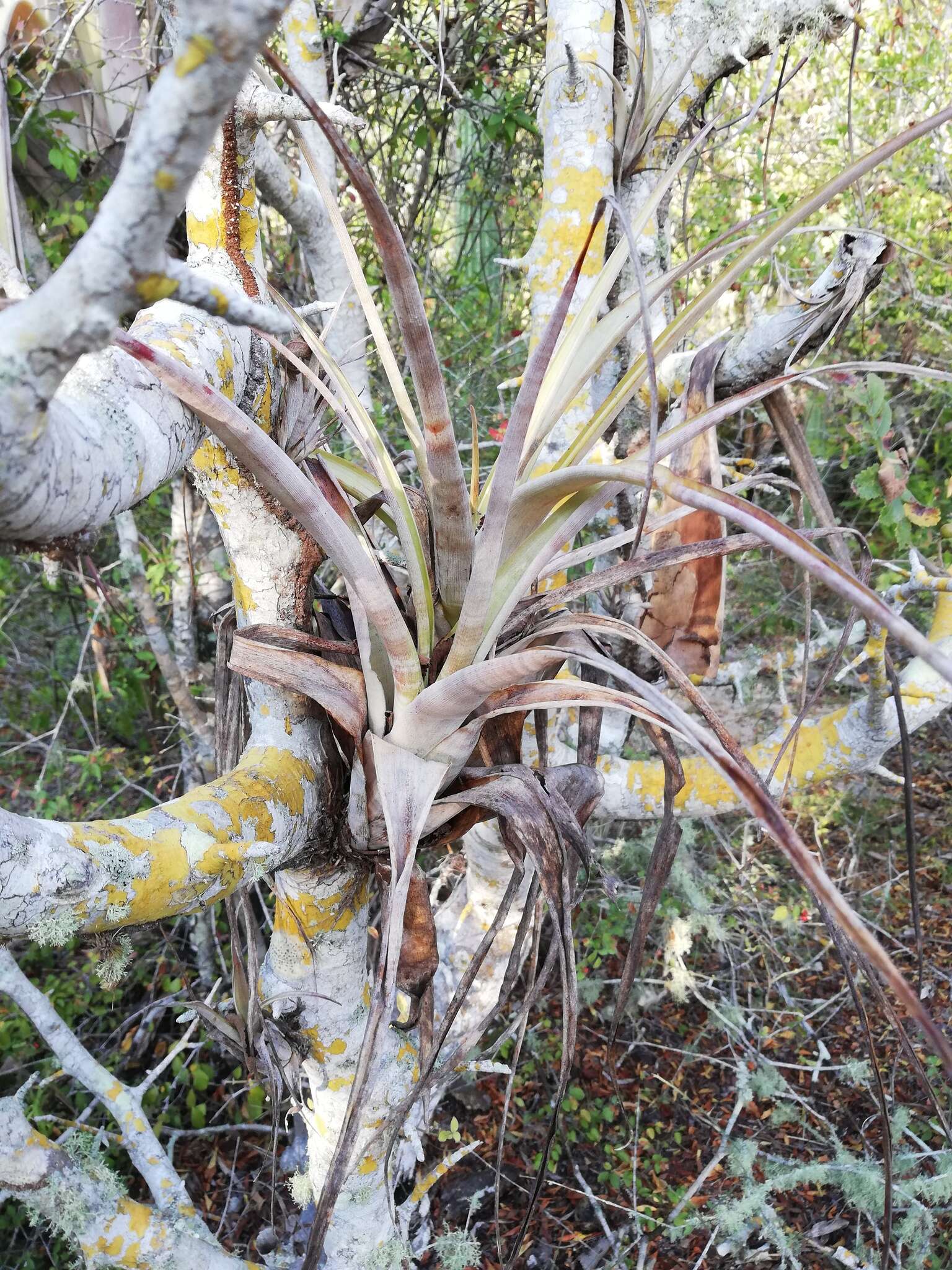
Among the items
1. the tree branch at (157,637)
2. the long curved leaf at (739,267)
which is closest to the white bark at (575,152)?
the long curved leaf at (739,267)

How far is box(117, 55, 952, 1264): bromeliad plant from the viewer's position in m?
0.60

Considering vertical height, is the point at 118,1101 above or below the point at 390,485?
below

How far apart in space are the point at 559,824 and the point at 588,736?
172 mm

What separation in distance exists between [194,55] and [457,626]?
1.58 feet

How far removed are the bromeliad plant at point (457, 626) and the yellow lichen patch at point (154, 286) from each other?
0.24 metres

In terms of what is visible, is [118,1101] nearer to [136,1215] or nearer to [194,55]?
[136,1215]

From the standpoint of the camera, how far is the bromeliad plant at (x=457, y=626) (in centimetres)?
60

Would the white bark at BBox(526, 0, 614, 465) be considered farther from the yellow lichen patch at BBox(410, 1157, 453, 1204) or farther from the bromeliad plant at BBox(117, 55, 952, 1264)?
the yellow lichen patch at BBox(410, 1157, 453, 1204)

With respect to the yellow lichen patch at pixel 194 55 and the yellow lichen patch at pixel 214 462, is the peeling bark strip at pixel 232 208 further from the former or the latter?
the yellow lichen patch at pixel 194 55

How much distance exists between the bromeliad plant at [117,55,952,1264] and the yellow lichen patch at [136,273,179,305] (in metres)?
0.24

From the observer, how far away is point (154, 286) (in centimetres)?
27

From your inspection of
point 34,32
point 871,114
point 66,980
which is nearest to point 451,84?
point 34,32

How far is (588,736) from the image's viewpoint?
0.86 metres

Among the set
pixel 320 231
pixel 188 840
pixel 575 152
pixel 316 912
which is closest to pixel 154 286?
pixel 188 840
